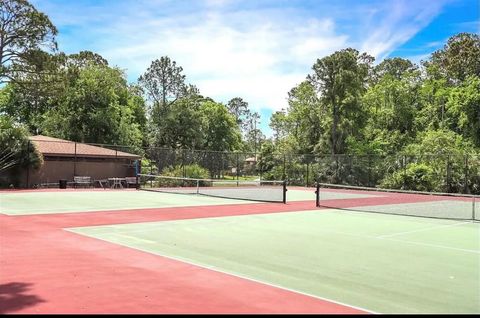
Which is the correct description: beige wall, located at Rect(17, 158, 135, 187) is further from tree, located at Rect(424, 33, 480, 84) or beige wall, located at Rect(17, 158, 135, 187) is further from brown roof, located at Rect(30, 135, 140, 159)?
tree, located at Rect(424, 33, 480, 84)

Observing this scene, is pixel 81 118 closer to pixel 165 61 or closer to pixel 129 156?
pixel 129 156

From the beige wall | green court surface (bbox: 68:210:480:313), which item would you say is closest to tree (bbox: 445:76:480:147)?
the beige wall

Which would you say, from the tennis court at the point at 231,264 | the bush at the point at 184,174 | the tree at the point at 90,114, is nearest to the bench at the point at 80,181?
the bush at the point at 184,174

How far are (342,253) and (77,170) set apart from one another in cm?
2785

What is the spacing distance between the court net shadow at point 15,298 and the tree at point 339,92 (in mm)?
41982

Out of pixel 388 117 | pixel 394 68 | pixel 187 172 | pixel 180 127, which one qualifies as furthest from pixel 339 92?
pixel 394 68

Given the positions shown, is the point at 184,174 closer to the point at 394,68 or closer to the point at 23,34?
the point at 23,34

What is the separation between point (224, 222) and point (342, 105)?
34284 mm

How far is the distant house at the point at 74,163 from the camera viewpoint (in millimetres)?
31469

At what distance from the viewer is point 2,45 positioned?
34.8 metres

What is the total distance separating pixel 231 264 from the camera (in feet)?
28.0

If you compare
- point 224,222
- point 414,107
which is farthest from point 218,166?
point 224,222

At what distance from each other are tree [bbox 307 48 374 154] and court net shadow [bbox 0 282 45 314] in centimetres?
4198

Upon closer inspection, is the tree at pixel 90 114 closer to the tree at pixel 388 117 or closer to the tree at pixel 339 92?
the tree at pixel 339 92
